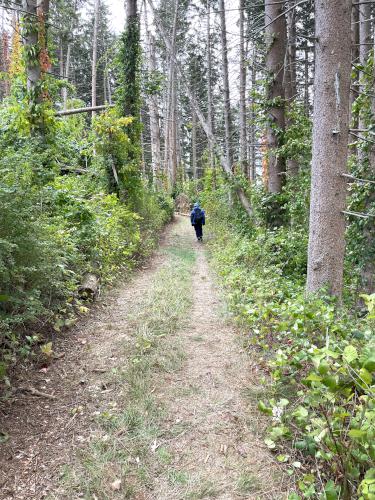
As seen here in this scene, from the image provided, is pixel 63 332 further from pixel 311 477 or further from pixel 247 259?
pixel 247 259

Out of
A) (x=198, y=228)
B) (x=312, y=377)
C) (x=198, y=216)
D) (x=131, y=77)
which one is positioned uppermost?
(x=131, y=77)

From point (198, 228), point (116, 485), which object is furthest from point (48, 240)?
point (198, 228)

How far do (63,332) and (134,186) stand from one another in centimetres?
685

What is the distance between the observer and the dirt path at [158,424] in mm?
2316

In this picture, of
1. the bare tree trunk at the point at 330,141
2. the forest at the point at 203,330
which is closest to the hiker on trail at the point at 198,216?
the forest at the point at 203,330

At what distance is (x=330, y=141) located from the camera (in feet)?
12.5

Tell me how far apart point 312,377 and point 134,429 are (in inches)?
69.8

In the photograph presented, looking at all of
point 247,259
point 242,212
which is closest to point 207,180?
point 242,212

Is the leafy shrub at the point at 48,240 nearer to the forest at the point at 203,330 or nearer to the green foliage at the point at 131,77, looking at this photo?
the forest at the point at 203,330

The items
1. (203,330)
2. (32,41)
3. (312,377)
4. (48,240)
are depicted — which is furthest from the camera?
(32,41)

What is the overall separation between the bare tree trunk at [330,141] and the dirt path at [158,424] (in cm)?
156

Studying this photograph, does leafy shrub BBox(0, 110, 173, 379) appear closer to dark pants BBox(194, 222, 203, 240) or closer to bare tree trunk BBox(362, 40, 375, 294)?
dark pants BBox(194, 222, 203, 240)

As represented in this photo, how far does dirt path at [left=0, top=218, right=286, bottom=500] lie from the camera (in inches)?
91.2

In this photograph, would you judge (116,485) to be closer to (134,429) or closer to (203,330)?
(134,429)
